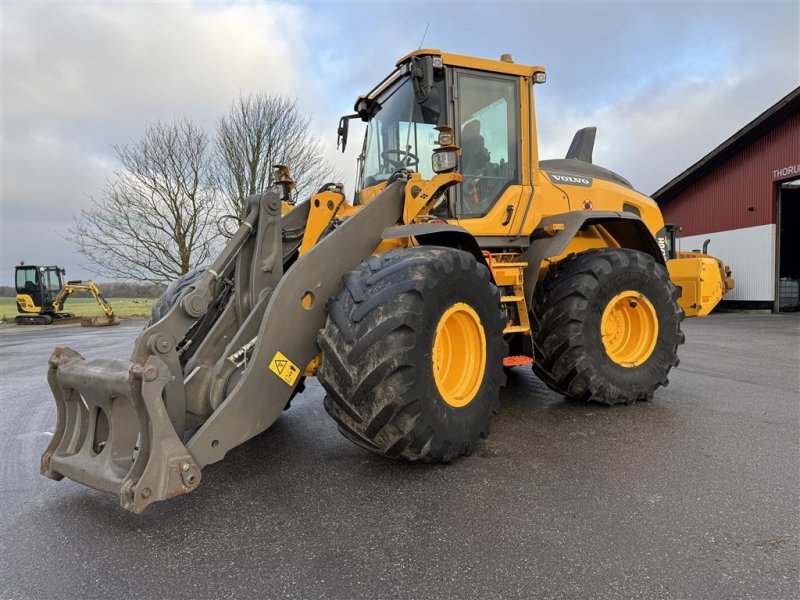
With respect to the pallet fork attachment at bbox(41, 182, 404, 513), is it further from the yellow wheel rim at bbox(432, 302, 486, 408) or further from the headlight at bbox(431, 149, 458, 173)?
the yellow wheel rim at bbox(432, 302, 486, 408)

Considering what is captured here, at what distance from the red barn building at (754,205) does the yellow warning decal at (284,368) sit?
1766cm

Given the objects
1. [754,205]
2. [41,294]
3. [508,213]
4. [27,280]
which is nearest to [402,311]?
[508,213]

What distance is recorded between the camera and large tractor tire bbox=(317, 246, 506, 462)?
2646mm

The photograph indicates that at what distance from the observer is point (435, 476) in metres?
2.97

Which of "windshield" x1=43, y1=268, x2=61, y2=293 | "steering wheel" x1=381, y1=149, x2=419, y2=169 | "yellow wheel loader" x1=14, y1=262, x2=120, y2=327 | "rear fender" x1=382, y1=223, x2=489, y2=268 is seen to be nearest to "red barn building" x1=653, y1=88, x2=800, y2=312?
"steering wheel" x1=381, y1=149, x2=419, y2=169

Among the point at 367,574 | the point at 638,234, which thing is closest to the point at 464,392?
the point at 367,574

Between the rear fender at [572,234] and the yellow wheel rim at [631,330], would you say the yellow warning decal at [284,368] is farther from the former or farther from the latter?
the yellow wheel rim at [631,330]

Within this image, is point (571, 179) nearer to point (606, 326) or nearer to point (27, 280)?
point (606, 326)

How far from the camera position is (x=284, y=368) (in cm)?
277

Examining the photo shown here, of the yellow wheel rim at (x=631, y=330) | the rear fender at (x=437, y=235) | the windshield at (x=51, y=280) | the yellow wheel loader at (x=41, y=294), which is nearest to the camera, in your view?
the rear fender at (x=437, y=235)

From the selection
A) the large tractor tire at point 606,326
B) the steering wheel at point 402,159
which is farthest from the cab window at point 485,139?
the large tractor tire at point 606,326

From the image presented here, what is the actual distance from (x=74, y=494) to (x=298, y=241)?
1.96 metres

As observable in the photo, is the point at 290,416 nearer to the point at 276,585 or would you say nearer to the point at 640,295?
the point at 276,585

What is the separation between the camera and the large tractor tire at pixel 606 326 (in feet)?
13.6
